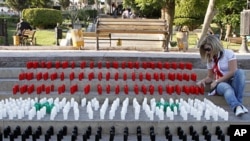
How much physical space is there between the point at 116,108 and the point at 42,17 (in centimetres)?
2731

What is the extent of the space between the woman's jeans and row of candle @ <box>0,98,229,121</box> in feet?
0.77

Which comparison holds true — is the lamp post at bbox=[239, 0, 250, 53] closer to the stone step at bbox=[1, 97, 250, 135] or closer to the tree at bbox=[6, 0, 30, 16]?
the stone step at bbox=[1, 97, 250, 135]

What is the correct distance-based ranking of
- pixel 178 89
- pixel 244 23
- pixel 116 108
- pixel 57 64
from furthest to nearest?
pixel 244 23 → pixel 57 64 → pixel 178 89 → pixel 116 108

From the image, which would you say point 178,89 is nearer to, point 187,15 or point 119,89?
point 119,89

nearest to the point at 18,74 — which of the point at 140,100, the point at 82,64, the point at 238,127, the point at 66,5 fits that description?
the point at 82,64

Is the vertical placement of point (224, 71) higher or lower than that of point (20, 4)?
lower

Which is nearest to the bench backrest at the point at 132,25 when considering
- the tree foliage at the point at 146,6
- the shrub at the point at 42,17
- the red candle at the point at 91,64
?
the red candle at the point at 91,64

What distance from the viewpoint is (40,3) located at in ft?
154

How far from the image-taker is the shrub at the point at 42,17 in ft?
106

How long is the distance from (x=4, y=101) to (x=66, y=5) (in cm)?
5298

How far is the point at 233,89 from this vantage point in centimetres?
726

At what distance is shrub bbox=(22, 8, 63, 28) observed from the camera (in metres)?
32.4

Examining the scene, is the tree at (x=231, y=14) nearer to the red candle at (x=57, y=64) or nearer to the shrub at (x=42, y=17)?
the shrub at (x=42, y=17)

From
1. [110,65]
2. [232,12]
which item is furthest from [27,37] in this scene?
[232,12]
